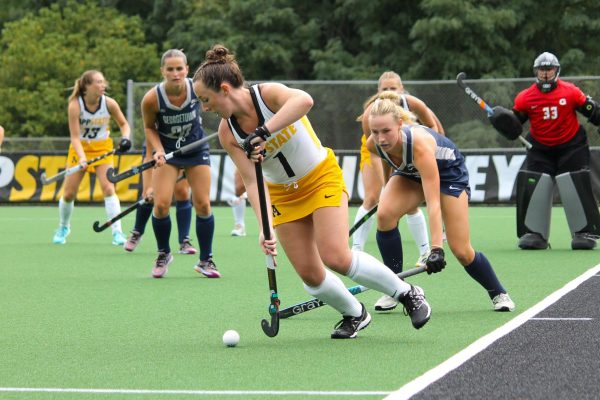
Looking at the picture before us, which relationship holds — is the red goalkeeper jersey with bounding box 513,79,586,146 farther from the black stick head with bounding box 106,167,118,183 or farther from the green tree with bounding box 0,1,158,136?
the green tree with bounding box 0,1,158,136

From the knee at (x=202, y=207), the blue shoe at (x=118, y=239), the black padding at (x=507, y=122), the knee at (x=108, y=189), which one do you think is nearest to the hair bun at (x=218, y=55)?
the knee at (x=202, y=207)

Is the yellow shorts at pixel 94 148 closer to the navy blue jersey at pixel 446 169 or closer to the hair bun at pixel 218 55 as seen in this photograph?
the navy blue jersey at pixel 446 169

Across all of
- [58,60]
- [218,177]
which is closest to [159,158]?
[218,177]

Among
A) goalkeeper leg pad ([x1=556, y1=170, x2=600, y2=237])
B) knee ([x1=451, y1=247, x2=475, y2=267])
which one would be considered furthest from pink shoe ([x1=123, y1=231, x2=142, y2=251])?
knee ([x1=451, y1=247, x2=475, y2=267])

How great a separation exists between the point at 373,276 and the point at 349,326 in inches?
10.8

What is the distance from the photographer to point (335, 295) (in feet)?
19.6

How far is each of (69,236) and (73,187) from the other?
4.24ft

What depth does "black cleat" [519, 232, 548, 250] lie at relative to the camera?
1108cm

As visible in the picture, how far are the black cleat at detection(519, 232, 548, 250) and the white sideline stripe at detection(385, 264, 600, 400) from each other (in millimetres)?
3230

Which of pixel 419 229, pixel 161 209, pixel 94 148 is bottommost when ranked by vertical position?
pixel 94 148

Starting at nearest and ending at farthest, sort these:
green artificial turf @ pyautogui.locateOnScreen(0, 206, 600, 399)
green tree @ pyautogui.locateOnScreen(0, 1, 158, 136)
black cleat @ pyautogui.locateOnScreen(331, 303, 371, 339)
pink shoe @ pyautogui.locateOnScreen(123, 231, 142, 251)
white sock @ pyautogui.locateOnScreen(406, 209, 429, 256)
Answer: green artificial turf @ pyautogui.locateOnScreen(0, 206, 600, 399)
black cleat @ pyautogui.locateOnScreen(331, 303, 371, 339)
white sock @ pyautogui.locateOnScreen(406, 209, 429, 256)
pink shoe @ pyautogui.locateOnScreen(123, 231, 142, 251)
green tree @ pyautogui.locateOnScreen(0, 1, 158, 136)

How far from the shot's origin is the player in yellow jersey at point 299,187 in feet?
18.5

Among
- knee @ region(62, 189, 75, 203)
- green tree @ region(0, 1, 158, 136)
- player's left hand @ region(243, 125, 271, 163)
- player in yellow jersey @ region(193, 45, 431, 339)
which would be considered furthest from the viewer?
green tree @ region(0, 1, 158, 136)

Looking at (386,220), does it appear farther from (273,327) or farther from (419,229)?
(419,229)
